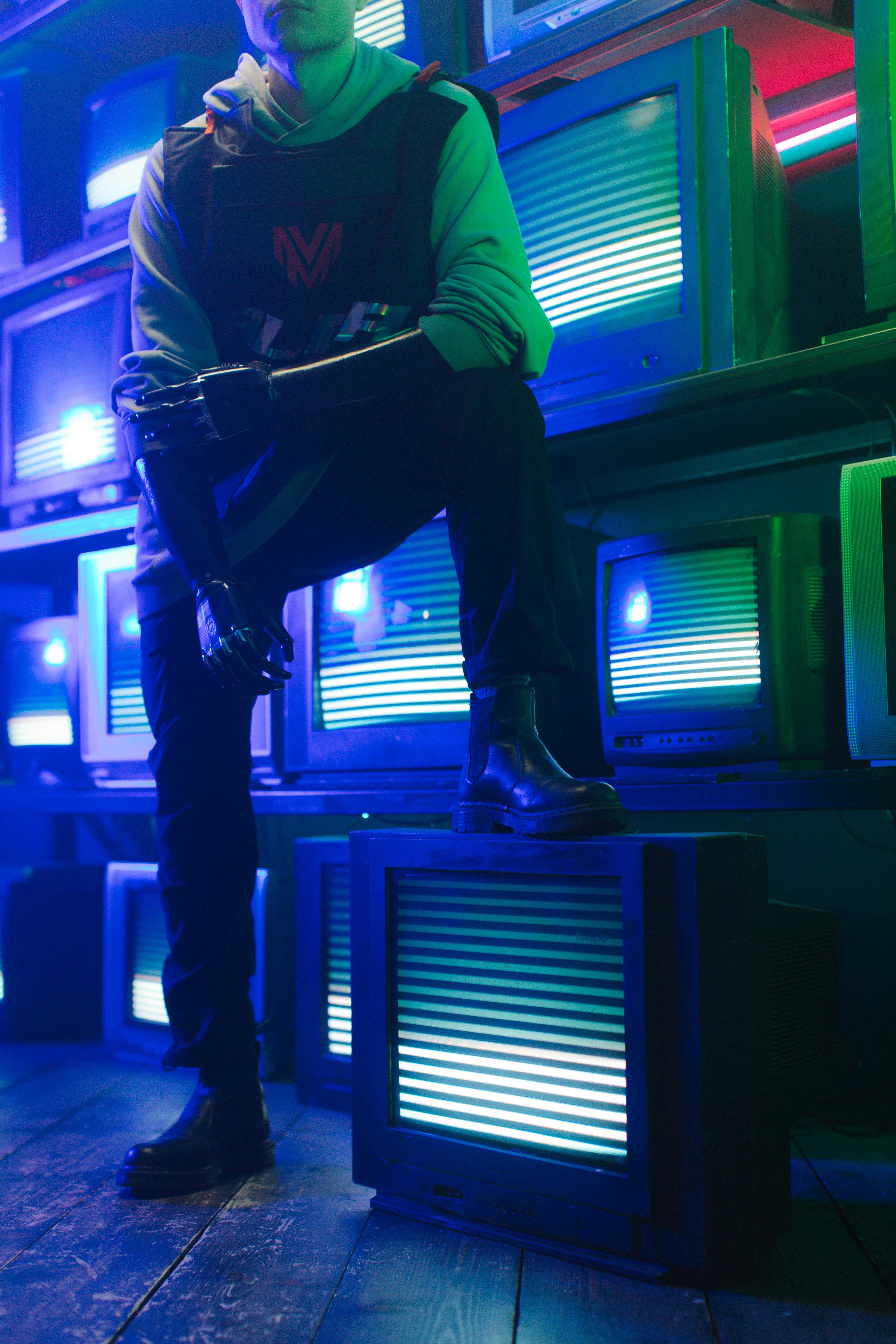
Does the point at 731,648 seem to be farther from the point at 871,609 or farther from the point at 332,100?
the point at 332,100

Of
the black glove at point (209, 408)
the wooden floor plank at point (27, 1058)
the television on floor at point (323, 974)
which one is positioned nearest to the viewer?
the black glove at point (209, 408)

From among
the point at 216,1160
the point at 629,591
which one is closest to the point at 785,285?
the point at 629,591

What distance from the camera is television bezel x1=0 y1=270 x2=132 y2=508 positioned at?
1.87m

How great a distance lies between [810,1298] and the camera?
79cm

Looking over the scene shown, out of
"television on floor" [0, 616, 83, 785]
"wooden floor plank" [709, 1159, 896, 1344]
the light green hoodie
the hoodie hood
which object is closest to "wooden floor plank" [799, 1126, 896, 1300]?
"wooden floor plank" [709, 1159, 896, 1344]

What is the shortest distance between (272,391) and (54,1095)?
1142 mm

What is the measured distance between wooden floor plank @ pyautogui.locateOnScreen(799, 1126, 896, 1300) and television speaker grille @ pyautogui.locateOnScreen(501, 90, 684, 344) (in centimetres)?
A: 106

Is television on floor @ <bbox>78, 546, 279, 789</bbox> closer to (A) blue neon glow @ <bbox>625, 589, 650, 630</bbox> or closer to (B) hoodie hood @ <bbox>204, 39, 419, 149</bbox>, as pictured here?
(B) hoodie hood @ <bbox>204, 39, 419, 149</bbox>

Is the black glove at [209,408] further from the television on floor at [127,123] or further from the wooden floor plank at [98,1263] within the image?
the television on floor at [127,123]

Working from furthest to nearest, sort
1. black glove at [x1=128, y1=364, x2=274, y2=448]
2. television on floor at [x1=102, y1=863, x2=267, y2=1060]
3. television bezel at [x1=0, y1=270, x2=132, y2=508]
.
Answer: television bezel at [x1=0, y1=270, x2=132, y2=508], television on floor at [x1=102, y1=863, x2=267, y2=1060], black glove at [x1=128, y1=364, x2=274, y2=448]

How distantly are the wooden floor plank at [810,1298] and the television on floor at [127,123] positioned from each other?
200 centimetres

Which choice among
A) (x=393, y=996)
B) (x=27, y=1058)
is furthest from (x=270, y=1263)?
(x=27, y=1058)

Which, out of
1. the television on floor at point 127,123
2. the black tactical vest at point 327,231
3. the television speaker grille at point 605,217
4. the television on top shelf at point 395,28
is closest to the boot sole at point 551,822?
the black tactical vest at point 327,231

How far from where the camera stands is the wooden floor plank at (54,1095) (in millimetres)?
1307
